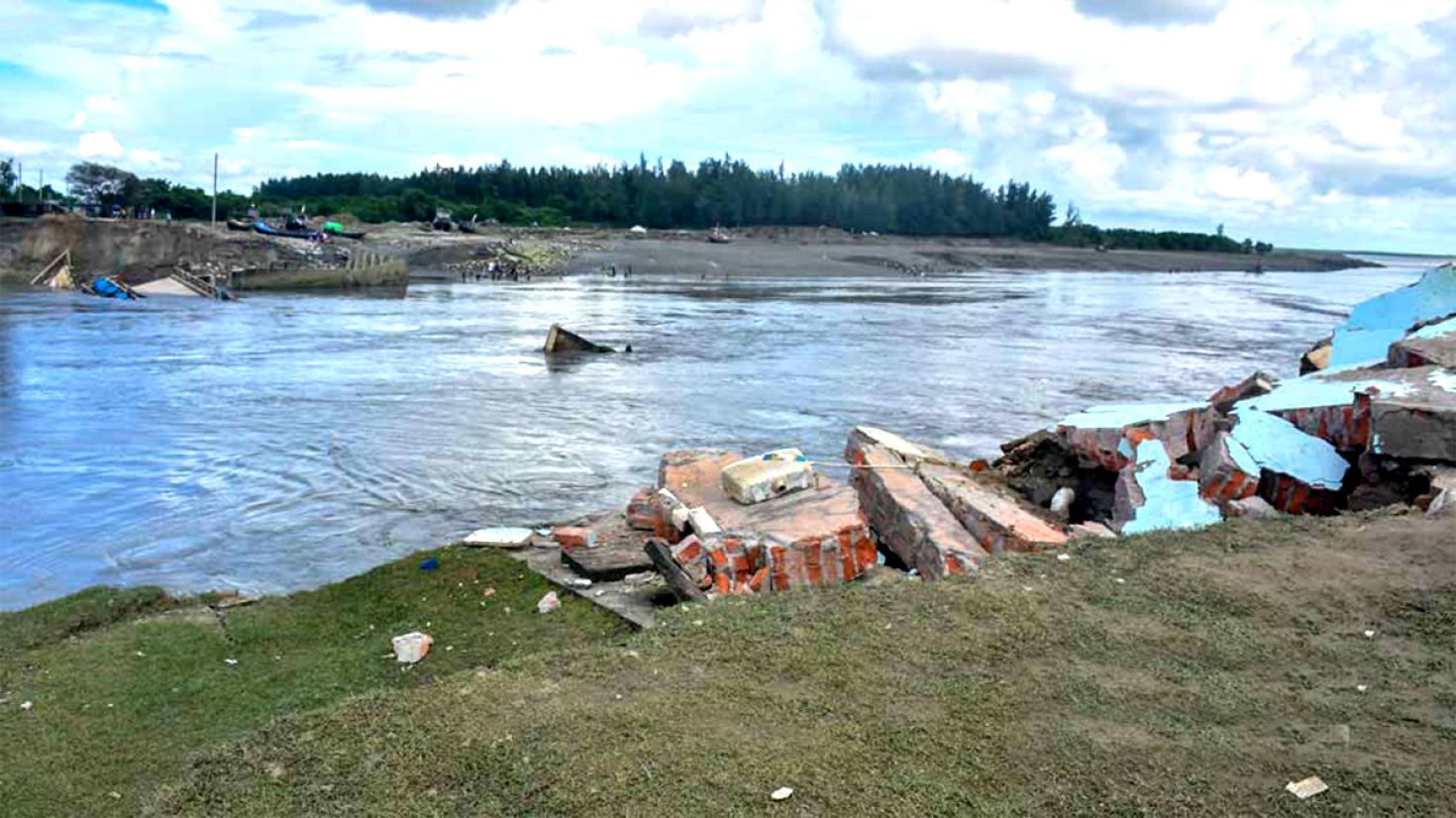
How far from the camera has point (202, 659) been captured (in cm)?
615

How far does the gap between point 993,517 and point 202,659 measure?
4697mm

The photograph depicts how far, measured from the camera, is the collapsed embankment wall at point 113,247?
46938 millimetres

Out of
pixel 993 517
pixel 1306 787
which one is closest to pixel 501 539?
pixel 993 517

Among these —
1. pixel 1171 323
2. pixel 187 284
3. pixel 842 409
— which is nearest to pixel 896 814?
pixel 842 409

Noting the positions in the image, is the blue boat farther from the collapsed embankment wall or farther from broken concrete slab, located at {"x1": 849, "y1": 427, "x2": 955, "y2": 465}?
broken concrete slab, located at {"x1": 849, "y1": 427, "x2": 955, "y2": 465}

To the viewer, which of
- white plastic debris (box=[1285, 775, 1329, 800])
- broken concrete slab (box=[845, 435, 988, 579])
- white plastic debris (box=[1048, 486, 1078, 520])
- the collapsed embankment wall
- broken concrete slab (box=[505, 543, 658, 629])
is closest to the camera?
white plastic debris (box=[1285, 775, 1329, 800])

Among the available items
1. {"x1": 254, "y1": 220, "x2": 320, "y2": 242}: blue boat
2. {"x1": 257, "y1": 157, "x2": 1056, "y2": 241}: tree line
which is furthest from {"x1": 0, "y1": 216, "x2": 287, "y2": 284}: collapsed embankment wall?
{"x1": 257, "y1": 157, "x2": 1056, "y2": 241}: tree line

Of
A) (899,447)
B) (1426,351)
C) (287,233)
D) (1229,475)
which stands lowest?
(899,447)

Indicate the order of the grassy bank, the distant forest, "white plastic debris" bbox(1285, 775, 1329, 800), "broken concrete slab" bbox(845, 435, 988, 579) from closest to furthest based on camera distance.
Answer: "white plastic debris" bbox(1285, 775, 1329, 800), the grassy bank, "broken concrete slab" bbox(845, 435, 988, 579), the distant forest

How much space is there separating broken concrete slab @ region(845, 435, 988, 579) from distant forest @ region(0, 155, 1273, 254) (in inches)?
3195

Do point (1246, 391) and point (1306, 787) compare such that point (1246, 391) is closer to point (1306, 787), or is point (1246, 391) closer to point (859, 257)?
point (1306, 787)

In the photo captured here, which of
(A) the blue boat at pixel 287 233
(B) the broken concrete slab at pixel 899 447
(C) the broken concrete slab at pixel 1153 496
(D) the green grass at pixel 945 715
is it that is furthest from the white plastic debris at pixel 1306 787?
(A) the blue boat at pixel 287 233

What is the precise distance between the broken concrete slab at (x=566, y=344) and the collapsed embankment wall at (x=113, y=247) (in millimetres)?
28302

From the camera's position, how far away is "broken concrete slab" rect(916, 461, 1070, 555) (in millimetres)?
6562
